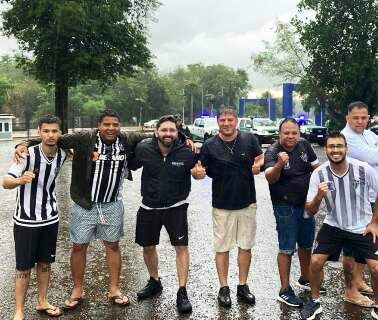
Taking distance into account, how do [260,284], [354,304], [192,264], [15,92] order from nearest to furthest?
1. [354,304]
2. [260,284]
3. [192,264]
4. [15,92]

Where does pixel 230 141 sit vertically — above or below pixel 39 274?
above

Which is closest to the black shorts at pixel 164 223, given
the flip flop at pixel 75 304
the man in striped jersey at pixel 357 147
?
the flip flop at pixel 75 304

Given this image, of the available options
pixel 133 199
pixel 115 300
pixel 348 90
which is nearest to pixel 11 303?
pixel 115 300

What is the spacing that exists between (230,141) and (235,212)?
0.69 metres

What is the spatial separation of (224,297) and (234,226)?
2.24 feet

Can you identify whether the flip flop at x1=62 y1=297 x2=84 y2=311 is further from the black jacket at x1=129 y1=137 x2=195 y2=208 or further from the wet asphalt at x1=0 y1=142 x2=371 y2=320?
the black jacket at x1=129 y1=137 x2=195 y2=208

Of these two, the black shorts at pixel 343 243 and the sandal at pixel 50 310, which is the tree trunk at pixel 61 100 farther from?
the black shorts at pixel 343 243

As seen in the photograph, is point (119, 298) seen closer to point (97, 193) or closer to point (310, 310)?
point (97, 193)

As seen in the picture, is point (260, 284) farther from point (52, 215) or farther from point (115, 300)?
point (52, 215)

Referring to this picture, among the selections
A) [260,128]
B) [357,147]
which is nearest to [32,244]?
[357,147]

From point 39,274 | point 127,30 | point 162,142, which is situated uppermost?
point 127,30

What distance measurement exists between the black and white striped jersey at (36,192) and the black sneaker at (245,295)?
189cm

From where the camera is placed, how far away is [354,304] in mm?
4859

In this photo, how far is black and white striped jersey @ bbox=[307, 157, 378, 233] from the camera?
445 centimetres
